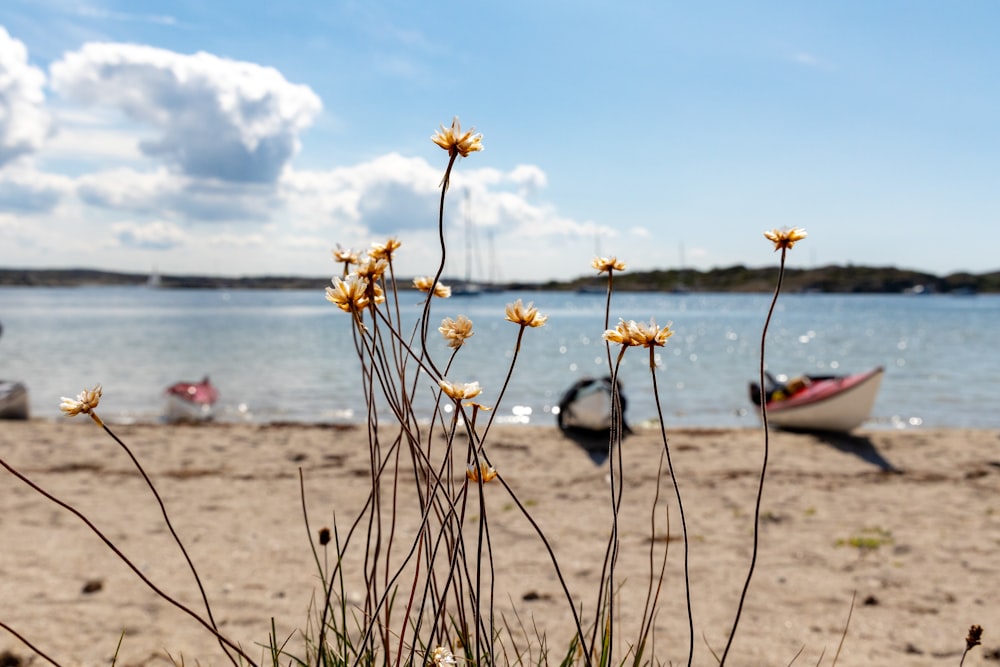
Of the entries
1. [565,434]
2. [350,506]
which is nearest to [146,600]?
[350,506]

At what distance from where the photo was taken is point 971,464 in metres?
9.40

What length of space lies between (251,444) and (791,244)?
10281 mm

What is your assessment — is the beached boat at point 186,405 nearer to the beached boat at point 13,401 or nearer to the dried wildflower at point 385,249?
the beached boat at point 13,401

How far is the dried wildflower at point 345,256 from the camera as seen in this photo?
1881 mm

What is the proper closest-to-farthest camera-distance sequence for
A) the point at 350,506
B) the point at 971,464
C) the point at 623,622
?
the point at 623,622, the point at 350,506, the point at 971,464

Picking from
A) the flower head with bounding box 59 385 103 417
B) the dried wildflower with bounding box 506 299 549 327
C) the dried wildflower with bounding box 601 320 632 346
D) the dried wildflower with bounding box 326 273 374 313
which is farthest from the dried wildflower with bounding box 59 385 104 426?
the dried wildflower with bounding box 601 320 632 346

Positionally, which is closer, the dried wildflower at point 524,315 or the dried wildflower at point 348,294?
the dried wildflower at point 348,294

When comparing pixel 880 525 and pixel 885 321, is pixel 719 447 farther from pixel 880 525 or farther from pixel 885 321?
pixel 885 321

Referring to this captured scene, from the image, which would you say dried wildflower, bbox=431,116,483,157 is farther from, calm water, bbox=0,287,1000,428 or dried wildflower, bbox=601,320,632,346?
calm water, bbox=0,287,1000,428

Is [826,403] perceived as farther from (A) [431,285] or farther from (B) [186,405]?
(B) [186,405]

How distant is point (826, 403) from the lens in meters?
11.8

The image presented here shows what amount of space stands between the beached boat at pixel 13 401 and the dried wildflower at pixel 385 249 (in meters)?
14.5

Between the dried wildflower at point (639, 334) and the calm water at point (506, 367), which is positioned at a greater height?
the dried wildflower at point (639, 334)

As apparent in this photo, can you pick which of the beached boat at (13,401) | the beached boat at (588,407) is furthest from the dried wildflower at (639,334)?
the beached boat at (13,401)
